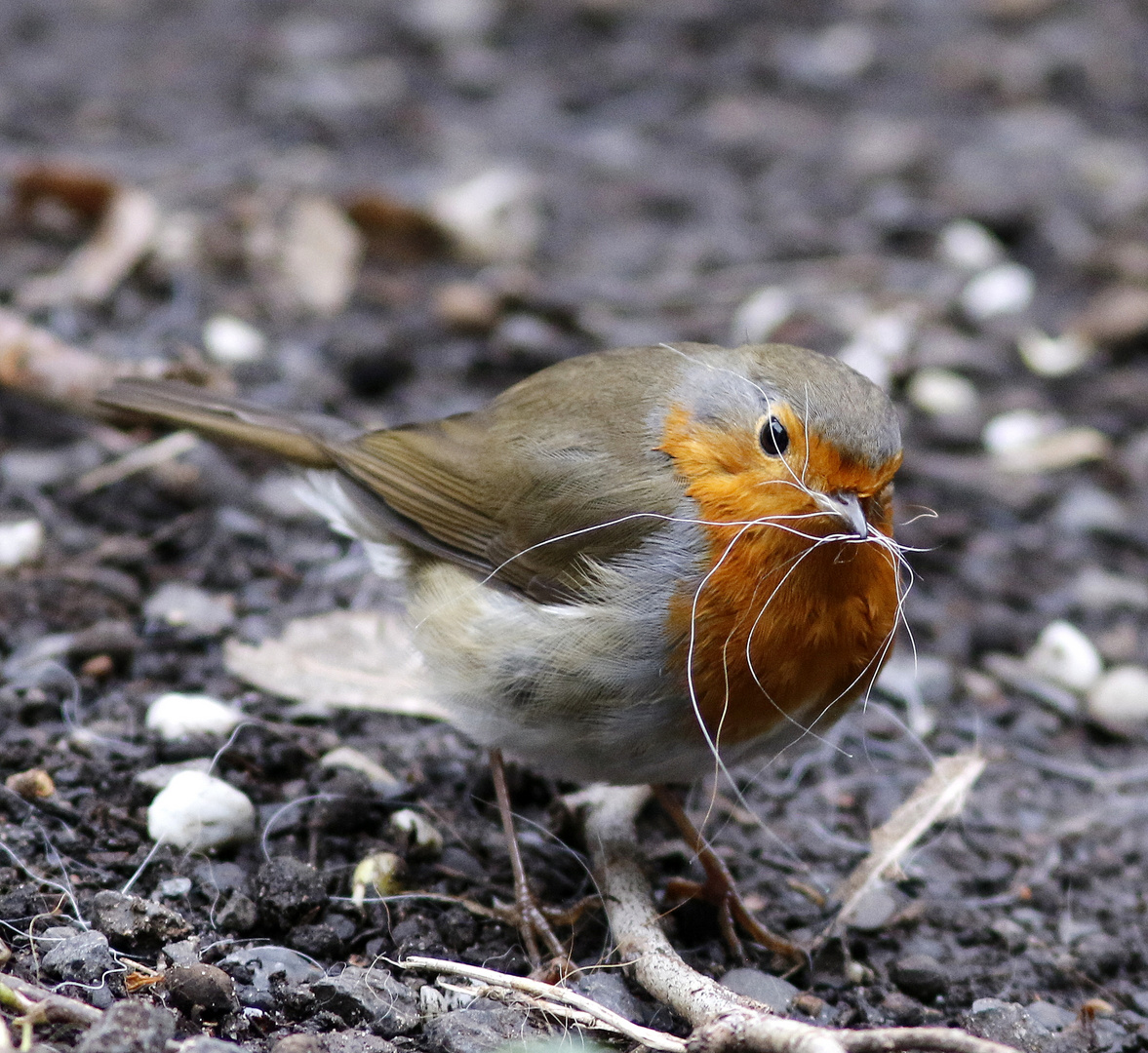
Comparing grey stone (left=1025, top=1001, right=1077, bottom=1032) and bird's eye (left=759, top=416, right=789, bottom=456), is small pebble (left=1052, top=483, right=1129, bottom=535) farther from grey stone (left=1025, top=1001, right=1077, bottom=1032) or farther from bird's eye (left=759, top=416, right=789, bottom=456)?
bird's eye (left=759, top=416, right=789, bottom=456)

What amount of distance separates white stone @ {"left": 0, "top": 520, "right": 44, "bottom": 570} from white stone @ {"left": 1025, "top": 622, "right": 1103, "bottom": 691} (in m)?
3.24

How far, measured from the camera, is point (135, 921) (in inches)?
115

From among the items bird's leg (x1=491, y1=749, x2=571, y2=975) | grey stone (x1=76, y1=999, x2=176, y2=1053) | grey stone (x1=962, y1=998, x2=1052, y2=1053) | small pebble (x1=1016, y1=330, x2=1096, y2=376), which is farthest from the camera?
small pebble (x1=1016, y1=330, x2=1096, y2=376)

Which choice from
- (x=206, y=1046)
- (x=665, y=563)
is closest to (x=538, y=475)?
(x=665, y=563)

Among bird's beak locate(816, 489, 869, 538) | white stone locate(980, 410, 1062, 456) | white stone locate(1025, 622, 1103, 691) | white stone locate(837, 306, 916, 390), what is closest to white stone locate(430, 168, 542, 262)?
white stone locate(837, 306, 916, 390)

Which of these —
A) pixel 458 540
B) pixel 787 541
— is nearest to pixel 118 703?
pixel 458 540

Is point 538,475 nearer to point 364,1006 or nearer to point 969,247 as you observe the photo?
point 364,1006

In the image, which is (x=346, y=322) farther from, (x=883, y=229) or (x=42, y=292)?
(x=883, y=229)

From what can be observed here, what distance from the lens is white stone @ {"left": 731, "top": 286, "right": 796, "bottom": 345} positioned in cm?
598

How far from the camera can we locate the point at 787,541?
122 inches

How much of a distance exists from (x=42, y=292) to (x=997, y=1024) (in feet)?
14.4

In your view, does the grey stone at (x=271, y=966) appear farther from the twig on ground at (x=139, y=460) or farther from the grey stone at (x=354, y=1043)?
the twig on ground at (x=139, y=460)

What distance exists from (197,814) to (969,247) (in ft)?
16.3

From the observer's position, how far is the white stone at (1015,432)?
5668 millimetres
